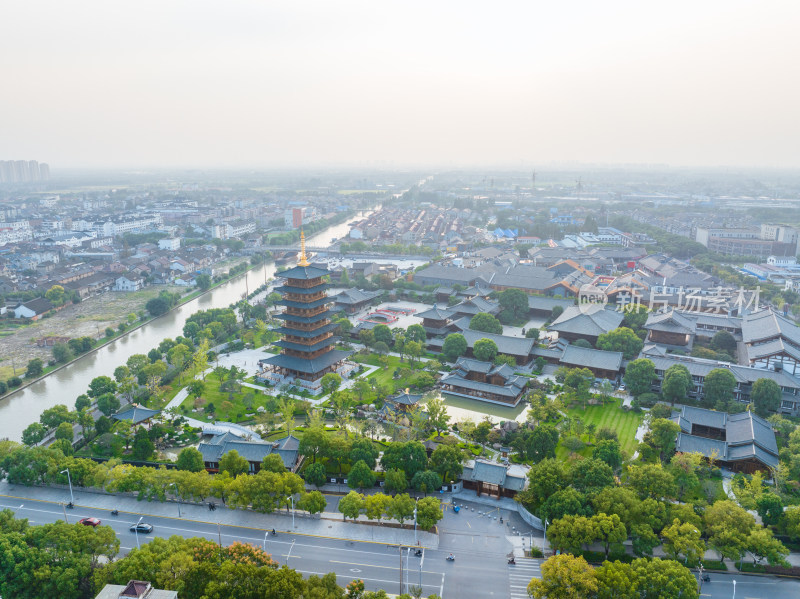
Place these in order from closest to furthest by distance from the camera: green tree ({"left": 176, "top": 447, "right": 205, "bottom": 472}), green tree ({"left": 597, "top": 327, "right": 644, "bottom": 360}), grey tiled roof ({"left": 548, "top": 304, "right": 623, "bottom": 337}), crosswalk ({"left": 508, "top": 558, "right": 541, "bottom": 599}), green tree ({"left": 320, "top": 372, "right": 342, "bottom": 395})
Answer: crosswalk ({"left": 508, "top": 558, "right": 541, "bottom": 599}) < green tree ({"left": 176, "top": 447, "right": 205, "bottom": 472}) < green tree ({"left": 320, "top": 372, "right": 342, "bottom": 395}) < green tree ({"left": 597, "top": 327, "right": 644, "bottom": 360}) < grey tiled roof ({"left": 548, "top": 304, "right": 623, "bottom": 337})

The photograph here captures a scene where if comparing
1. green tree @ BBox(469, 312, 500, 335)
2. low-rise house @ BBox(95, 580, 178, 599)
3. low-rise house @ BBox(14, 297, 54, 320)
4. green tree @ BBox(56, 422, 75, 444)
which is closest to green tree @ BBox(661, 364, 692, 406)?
green tree @ BBox(469, 312, 500, 335)

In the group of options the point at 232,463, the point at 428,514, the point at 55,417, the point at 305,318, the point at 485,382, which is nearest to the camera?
the point at 428,514

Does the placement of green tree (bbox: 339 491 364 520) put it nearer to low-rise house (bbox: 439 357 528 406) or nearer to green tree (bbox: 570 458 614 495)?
green tree (bbox: 570 458 614 495)

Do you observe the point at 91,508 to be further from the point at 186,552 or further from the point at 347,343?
the point at 347,343

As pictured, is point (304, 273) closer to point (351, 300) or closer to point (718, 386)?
point (351, 300)

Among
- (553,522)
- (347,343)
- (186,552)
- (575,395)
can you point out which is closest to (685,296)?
(575,395)

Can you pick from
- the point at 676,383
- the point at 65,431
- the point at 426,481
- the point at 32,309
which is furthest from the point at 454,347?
the point at 32,309

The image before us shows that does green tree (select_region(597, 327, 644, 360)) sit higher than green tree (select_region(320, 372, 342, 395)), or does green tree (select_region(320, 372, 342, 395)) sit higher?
green tree (select_region(597, 327, 644, 360))
